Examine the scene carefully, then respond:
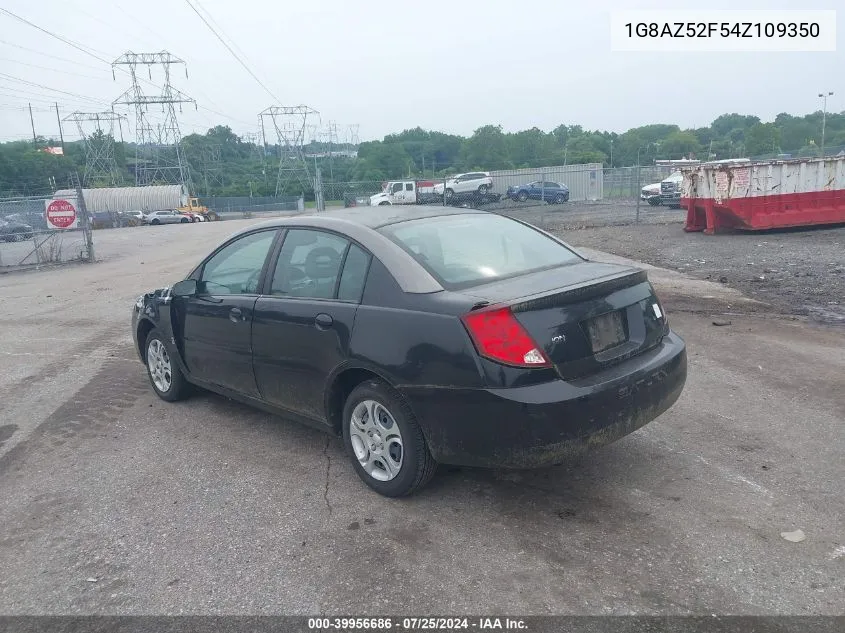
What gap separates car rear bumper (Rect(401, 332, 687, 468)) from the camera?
3.36 metres

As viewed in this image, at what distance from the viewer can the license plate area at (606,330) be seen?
3.65m

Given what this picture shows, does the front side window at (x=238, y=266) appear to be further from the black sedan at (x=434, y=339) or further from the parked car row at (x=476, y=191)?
the parked car row at (x=476, y=191)

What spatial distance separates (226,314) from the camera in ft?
15.9

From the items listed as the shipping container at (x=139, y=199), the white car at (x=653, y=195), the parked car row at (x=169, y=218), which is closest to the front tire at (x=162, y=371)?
the white car at (x=653, y=195)

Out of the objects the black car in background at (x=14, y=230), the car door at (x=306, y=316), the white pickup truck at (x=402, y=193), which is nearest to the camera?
the car door at (x=306, y=316)

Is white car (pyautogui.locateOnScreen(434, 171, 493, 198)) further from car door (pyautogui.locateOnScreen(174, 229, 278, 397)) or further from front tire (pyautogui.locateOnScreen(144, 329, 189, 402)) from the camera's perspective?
car door (pyautogui.locateOnScreen(174, 229, 278, 397))

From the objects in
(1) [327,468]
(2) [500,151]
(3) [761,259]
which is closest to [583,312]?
(1) [327,468]

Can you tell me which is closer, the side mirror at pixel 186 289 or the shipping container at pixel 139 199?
the side mirror at pixel 186 289

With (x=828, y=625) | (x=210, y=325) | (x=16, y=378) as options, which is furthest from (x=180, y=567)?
(x=16, y=378)

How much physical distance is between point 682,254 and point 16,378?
1167 cm

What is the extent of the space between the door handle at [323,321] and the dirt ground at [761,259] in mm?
6204

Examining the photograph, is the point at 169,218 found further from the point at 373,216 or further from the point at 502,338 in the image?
the point at 502,338

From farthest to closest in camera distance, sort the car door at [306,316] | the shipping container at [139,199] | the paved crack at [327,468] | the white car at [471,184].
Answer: the shipping container at [139,199]
the white car at [471,184]
the car door at [306,316]
the paved crack at [327,468]

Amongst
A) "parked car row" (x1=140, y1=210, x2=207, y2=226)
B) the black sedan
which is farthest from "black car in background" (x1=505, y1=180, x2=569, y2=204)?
"parked car row" (x1=140, y1=210, x2=207, y2=226)
